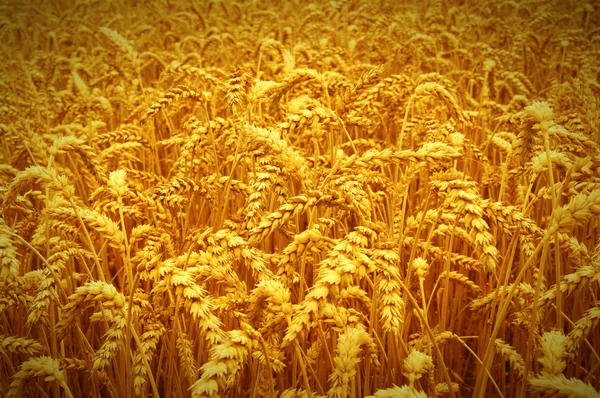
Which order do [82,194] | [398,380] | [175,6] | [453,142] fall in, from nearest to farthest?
[398,380]
[453,142]
[82,194]
[175,6]

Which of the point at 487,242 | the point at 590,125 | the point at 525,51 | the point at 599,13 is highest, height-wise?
the point at 599,13

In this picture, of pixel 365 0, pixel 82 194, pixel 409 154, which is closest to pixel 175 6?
pixel 365 0

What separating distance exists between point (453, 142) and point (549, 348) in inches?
37.8

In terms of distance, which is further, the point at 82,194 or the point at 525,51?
the point at 525,51

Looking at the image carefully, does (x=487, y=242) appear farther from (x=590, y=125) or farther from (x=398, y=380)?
(x=590, y=125)

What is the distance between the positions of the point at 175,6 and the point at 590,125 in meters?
6.37

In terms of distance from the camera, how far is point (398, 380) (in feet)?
4.54

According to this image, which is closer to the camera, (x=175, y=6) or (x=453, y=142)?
(x=453, y=142)

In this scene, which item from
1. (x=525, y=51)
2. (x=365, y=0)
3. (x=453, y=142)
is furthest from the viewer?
(x=365, y=0)

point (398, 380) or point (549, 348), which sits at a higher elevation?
point (549, 348)

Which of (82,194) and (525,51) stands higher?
(525,51)

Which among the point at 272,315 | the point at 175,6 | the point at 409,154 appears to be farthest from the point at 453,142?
the point at 175,6

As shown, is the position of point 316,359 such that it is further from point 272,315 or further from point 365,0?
point 365,0

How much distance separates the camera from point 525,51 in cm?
403
